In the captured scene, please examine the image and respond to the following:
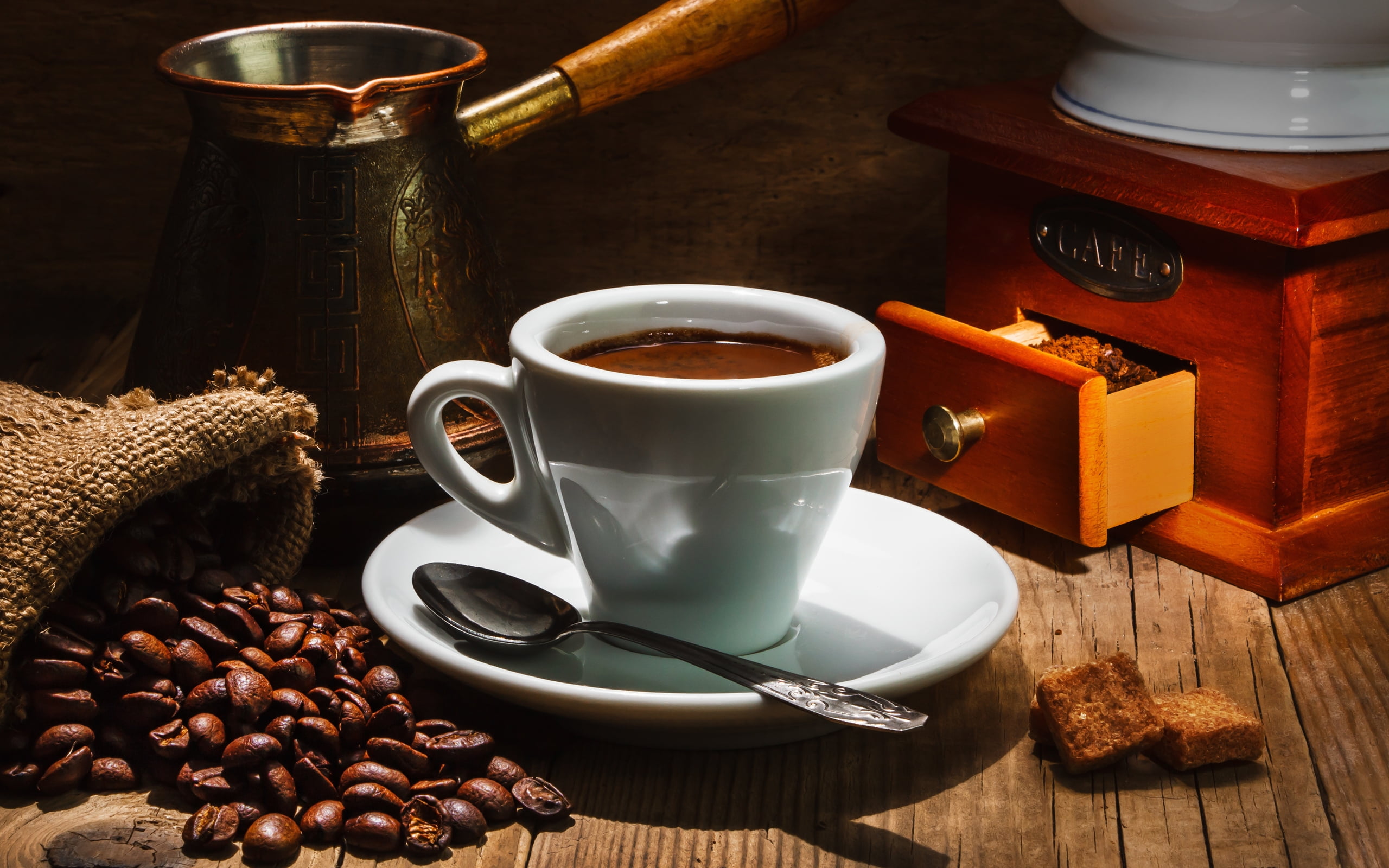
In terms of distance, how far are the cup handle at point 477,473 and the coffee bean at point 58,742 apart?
0.97 ft

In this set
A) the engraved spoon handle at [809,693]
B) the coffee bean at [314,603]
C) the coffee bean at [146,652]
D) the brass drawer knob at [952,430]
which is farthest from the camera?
the brass drawer knob at [952,430]

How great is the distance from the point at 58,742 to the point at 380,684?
8.1 inches

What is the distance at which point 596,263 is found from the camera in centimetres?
Answer: 179

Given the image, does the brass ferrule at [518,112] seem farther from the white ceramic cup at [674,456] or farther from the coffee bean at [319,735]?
the coffee bean at [319,735]

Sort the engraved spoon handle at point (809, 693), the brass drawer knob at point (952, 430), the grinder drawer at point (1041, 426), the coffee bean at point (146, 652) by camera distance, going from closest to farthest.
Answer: the engraved spoon handle at point (809, 693)
the coffee bean at point (146, 652)
the grinder drawer at point (1041, 426)
the brass drawer knob at point (952, 430)

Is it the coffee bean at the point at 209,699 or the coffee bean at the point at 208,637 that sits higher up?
the coffee bean at the point at 208,637

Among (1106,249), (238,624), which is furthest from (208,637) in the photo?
(1106,249)

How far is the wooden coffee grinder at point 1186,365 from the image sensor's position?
1088 mm

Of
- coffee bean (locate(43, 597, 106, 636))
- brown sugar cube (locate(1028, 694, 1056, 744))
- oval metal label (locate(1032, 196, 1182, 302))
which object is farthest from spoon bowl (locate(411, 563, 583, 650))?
oval metal label (locate(1032, 196, 1182, 302))

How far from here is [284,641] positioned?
93cm

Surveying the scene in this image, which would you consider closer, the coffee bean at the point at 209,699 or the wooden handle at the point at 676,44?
the coffee bean at the point at 209,699

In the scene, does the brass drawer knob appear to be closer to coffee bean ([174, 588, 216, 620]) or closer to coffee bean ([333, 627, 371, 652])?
coffee bean ([333, 627, 371, 652])

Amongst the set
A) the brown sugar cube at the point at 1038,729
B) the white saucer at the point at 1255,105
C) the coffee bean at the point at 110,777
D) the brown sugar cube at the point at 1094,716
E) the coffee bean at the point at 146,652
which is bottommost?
the brown sugar cube at the point at 1038,729

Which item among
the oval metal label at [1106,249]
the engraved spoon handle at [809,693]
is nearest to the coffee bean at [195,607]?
the engraved spoon handle at [809,693]
